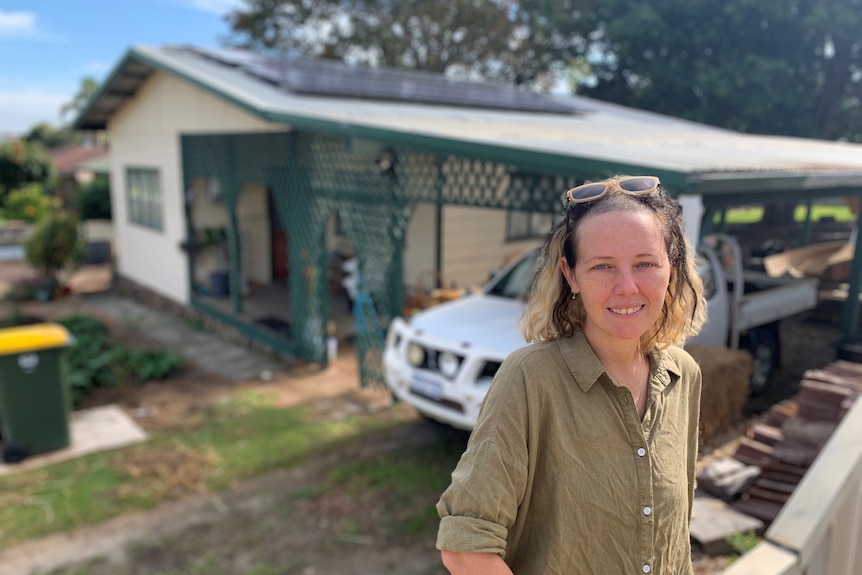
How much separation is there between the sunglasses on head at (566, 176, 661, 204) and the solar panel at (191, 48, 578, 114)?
858 centimetres

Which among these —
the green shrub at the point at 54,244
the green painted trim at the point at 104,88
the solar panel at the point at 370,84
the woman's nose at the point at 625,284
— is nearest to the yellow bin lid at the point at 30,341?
the solar panel at the point at 370,84

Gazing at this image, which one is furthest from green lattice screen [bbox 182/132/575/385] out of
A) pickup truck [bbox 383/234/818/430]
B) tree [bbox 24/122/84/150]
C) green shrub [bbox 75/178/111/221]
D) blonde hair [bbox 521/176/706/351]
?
tree [bbox 24/122/84/150]

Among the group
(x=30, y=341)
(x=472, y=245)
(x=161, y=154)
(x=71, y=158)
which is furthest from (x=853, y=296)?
(x=71, y=158)

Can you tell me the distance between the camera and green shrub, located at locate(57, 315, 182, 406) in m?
8.04

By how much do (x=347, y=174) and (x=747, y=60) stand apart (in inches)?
631

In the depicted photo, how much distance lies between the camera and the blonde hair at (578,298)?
148 cm

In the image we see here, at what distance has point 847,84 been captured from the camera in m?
20.5

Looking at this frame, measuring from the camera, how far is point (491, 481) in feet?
4.38

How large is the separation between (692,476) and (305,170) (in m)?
7.81

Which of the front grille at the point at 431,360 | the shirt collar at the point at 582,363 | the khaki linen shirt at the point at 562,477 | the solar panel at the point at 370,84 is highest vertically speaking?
the solar panel at the point at 370,84

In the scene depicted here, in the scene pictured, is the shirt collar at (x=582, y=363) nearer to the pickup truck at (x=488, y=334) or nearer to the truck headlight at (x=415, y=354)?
the pickup truck at (x=488, y=334)

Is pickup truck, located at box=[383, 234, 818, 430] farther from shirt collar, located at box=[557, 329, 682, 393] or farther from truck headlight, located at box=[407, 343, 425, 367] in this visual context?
shirt collar, located at box=[557, 329, 682, 393]

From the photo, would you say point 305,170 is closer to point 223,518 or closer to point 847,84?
point 223,518

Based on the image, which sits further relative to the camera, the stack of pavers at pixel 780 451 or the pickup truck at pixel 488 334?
the pickup truck at pixel 488 334
